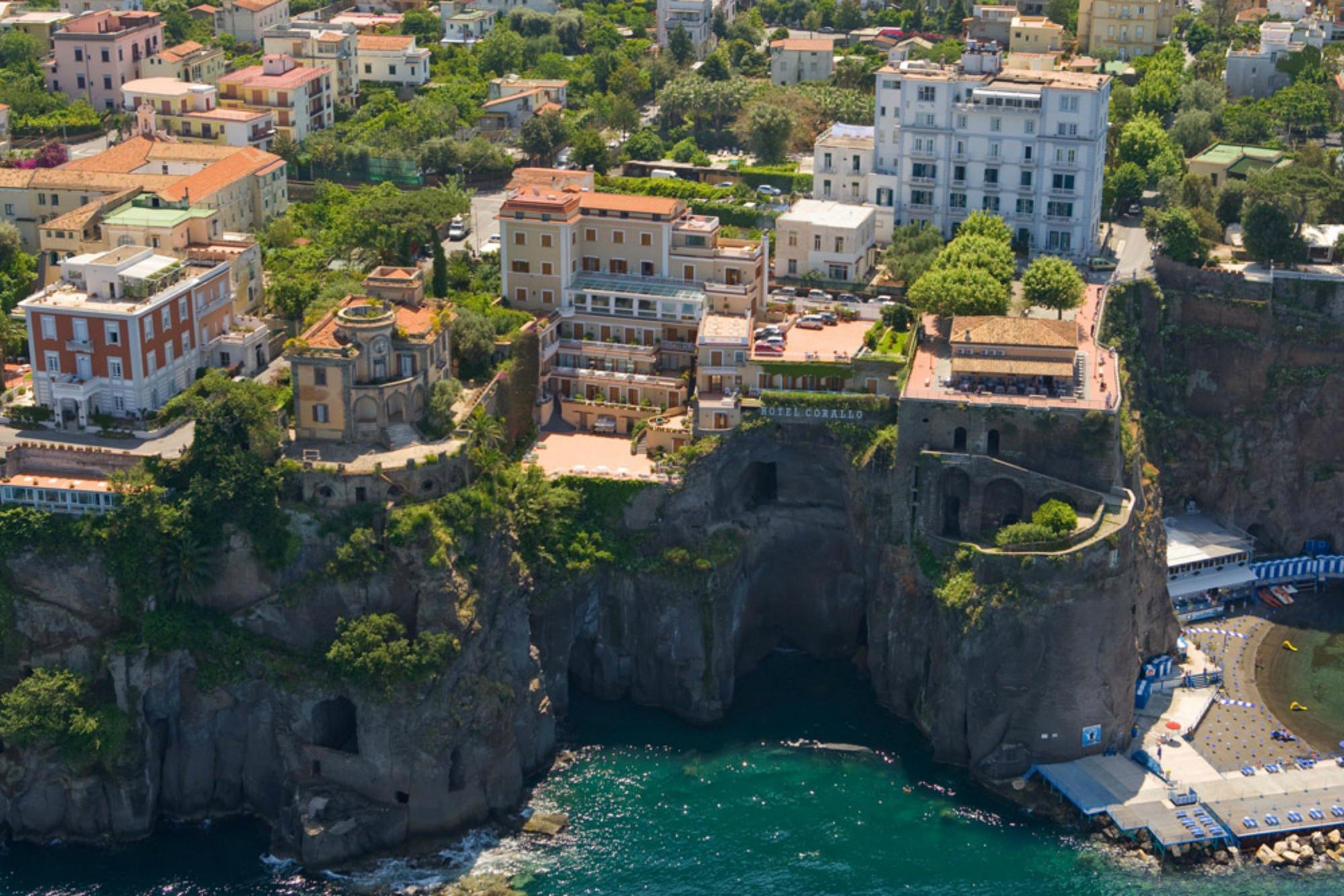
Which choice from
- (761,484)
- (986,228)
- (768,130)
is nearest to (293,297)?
(761,484)

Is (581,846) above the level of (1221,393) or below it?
below

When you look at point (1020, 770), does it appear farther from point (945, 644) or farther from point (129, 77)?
point (129, 77)

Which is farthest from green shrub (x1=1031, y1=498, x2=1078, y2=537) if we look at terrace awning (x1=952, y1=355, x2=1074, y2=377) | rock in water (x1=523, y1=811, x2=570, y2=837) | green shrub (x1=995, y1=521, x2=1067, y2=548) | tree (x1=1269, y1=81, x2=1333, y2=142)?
tree (x1=1269, y1=81, x2=1333, y2=142)

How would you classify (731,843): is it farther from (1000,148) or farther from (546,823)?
(1000,148)

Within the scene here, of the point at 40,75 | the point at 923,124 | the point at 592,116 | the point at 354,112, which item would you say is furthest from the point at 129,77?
the point at 923,124

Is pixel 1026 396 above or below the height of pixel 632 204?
below
